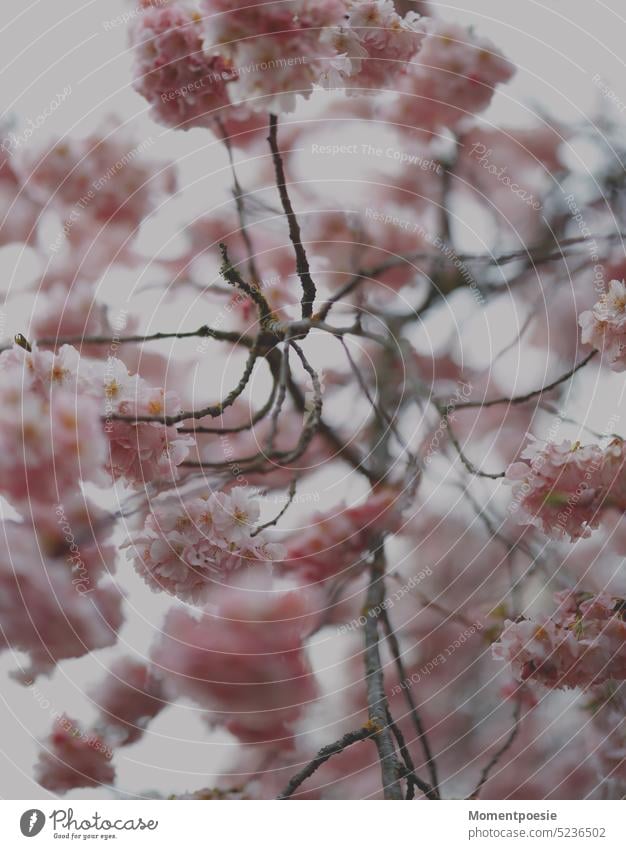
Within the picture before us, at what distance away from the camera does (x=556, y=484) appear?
54 centimetres

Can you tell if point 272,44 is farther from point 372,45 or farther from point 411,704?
point 411,704

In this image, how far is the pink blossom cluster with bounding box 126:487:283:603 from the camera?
0.52 metres

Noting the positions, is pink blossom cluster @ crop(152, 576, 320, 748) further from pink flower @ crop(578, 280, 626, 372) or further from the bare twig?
pink flower @ crop(578, 280, 626, 372)

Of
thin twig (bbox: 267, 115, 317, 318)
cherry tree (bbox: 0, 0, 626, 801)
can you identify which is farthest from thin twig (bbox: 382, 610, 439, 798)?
thin twig (bbox: 267, 115, 317, 318)

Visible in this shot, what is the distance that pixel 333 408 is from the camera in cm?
54

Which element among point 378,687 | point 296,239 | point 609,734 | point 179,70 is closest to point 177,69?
point 179,70

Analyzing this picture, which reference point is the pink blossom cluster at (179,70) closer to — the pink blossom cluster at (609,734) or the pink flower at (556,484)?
the pink flower at (556,484)

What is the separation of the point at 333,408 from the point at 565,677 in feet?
0.84

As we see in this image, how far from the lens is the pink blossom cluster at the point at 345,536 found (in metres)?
0.55

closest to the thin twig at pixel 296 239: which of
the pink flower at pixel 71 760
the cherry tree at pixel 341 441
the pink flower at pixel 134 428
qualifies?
the cherry tree at pixel 341 441

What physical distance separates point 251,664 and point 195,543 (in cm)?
10

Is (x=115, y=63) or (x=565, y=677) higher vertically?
(x=115, y=63)
